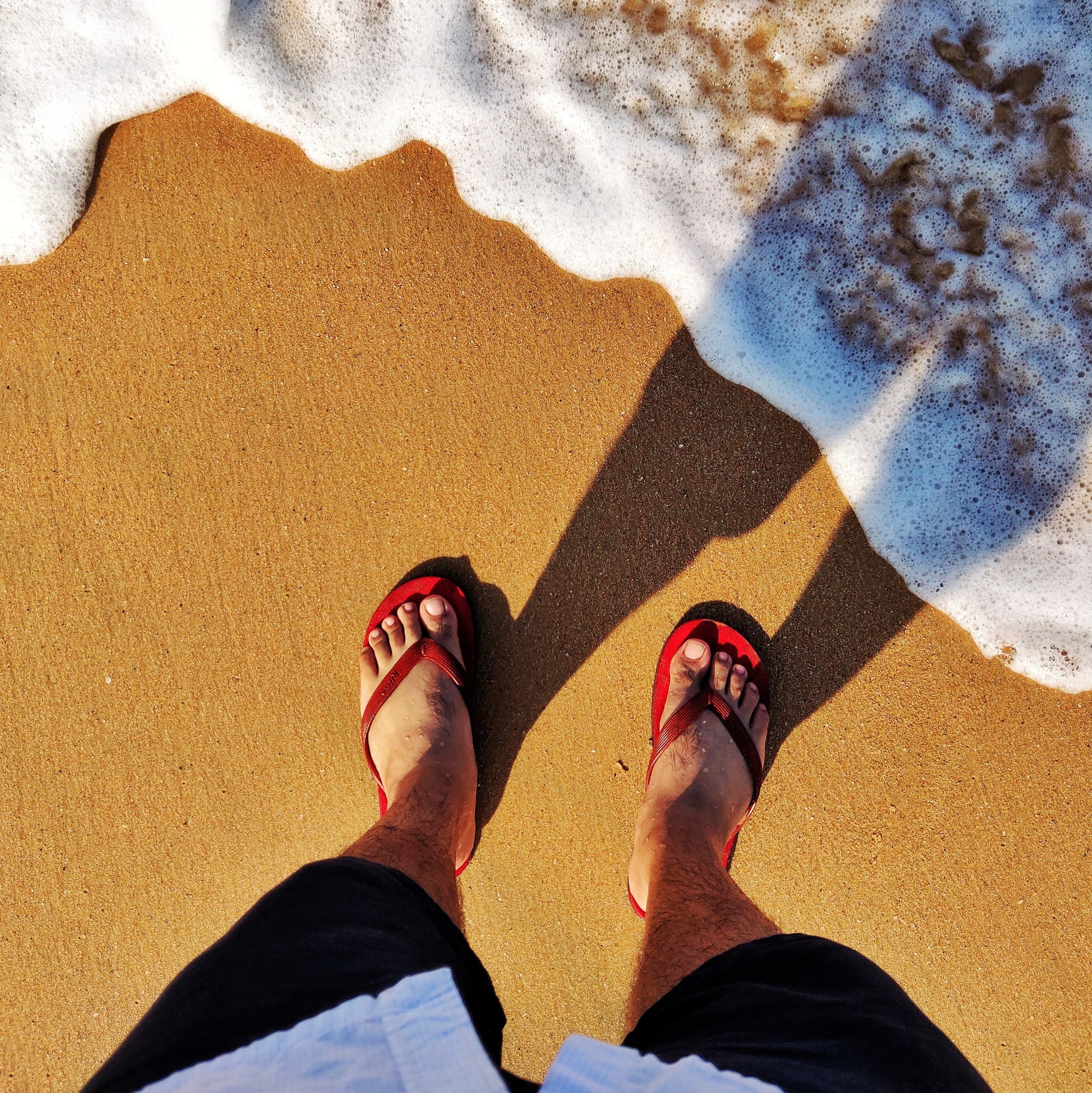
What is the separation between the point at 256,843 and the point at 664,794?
0.96 meters

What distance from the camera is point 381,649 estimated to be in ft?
5.52

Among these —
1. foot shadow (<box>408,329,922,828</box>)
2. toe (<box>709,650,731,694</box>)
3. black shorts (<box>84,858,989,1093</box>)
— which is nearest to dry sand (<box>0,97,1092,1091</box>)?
foot shadow (<box>408,329,922,828</box>)

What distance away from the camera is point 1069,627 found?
1647mm

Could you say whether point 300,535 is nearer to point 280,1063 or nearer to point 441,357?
point 441,357

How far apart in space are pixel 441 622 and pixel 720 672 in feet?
2.14

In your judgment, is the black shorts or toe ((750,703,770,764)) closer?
the black shorts

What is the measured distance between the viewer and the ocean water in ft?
5.39

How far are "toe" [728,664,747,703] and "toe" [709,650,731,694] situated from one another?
0.04ft

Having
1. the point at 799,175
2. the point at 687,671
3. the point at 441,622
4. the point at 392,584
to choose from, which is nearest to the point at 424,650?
the point at 441,622

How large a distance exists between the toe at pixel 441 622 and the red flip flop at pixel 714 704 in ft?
1.58

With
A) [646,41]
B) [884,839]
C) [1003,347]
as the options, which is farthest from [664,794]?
[646,41]

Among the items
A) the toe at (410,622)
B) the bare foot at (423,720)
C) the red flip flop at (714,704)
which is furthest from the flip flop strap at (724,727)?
the toe at (410,622)

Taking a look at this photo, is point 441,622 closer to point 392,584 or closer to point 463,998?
point 392,584

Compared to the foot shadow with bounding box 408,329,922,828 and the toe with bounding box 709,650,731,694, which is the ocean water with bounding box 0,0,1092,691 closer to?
the foot shadow with bounding box 408,329,922,828
